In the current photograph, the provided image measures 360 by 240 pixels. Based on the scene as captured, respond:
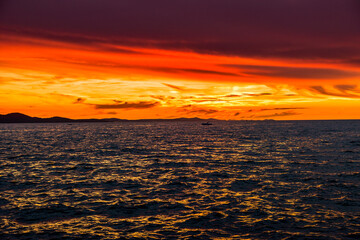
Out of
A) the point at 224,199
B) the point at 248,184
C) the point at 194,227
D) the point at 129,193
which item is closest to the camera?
the point at 194,227

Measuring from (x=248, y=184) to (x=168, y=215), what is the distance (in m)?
11.3

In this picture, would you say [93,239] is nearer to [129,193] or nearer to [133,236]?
[133,236]

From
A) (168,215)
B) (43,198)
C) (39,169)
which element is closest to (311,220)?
(168,215)

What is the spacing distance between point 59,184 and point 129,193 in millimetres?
8117

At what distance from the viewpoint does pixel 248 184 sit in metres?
28.2

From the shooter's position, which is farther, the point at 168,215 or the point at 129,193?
the point at 129,193

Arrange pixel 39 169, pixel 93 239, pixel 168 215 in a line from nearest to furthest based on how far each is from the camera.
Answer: pixel 93 239 < pixel 168 215 < pixel 39 169

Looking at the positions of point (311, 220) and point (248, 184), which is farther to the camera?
point (248, 184)

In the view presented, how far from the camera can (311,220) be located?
17.9 m

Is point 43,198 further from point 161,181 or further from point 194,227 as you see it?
point 194,227

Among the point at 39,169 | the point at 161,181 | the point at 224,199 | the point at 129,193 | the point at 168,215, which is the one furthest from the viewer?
the point at 39,169

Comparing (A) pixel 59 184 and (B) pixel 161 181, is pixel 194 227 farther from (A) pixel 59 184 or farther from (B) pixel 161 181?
(A) pixel 59 184

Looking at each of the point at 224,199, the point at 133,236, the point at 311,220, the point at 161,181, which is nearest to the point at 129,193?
the point at 161,181

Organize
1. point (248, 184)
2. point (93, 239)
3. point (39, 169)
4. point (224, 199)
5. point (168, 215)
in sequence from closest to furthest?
1. point (93, 239)
2. point (168, 215)
3. point (224, 199)
4. point (248, 184)
5. point (39, 169)
